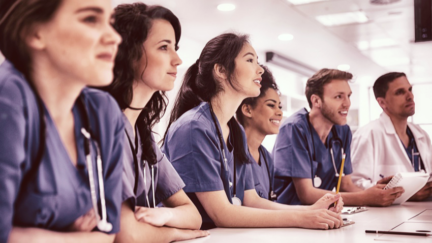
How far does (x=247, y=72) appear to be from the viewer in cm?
215

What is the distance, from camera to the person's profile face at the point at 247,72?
6.98 feet

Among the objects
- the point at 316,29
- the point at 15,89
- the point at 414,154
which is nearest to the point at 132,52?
the point at 15,89

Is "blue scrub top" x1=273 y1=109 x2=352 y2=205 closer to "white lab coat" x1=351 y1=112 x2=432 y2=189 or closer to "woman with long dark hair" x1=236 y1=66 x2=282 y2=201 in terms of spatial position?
"woman with long dark hair" x1=236 y1=66 x2=282 y2=201

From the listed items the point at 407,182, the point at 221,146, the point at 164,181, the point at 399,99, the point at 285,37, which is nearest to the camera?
the point at 164,181

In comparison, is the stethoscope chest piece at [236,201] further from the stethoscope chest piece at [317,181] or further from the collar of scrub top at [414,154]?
the collar of scrub top at [414,154]

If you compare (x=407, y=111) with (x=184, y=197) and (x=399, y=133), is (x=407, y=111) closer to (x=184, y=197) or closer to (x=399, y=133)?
(x=399, y=133)

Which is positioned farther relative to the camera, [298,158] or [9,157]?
[298,158]

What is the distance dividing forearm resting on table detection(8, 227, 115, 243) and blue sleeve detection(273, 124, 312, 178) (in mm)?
1909

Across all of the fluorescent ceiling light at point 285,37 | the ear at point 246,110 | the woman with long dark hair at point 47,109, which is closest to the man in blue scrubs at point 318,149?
the ear at point 246,110

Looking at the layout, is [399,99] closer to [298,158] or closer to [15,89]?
[298,158]

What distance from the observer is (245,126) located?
2.83 m

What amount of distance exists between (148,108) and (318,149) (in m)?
1.60

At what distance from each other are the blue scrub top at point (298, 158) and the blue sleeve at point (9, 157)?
82.5 inches

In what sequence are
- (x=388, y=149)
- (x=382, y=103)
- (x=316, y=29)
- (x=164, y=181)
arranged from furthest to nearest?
(x=316, y=29), (x=382, y=103), (x=388, y=149), (x=164, y=181)
